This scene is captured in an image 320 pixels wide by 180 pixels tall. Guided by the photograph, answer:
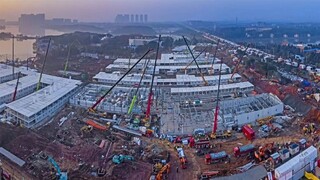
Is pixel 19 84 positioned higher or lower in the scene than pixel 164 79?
lower

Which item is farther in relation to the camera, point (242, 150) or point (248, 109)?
point (248, 109)

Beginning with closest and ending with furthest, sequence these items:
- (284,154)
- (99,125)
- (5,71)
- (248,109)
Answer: (284,154) < (99,125) < (248,109) < (5,71)

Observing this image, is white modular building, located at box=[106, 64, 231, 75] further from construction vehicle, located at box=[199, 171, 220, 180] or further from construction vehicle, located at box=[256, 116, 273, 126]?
construction vehicle, located at box=[199, 171, 220, 180]

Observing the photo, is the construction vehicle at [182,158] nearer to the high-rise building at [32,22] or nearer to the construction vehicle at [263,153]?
the construction vehicle at [263,153]

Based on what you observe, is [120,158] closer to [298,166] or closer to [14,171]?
[14,171]

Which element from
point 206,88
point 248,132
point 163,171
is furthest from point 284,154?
point 206,88

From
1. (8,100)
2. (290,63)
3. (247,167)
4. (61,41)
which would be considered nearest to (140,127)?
(247,167)

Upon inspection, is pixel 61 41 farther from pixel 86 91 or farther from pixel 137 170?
pixel 137 170
